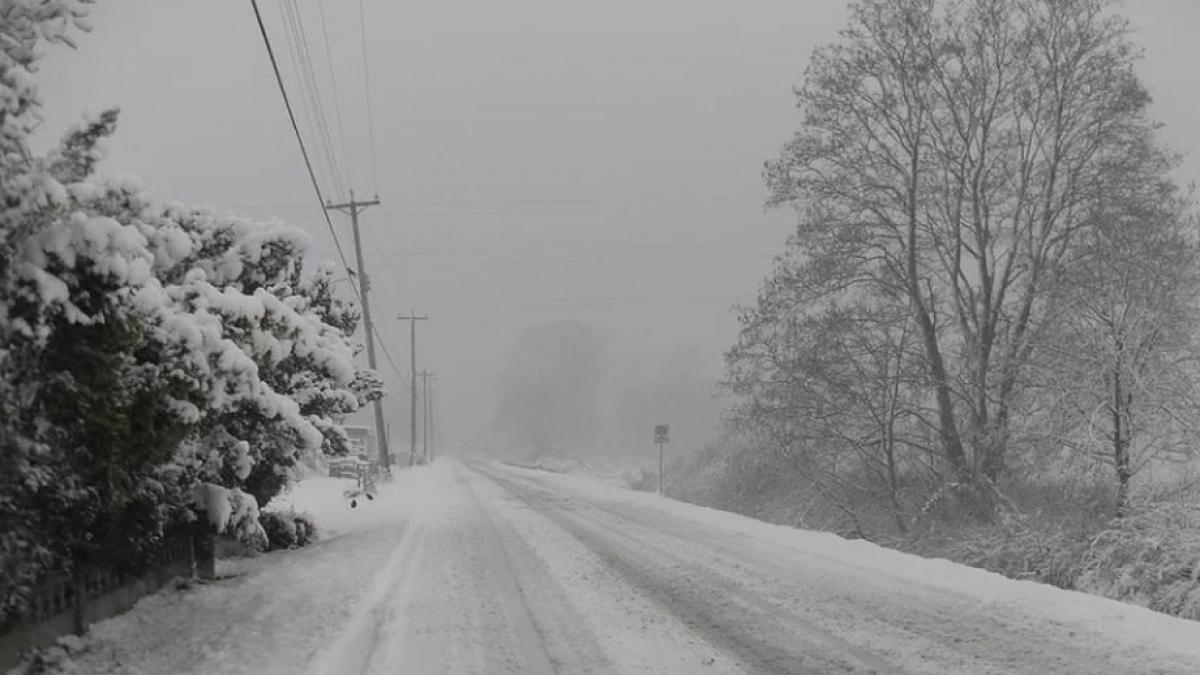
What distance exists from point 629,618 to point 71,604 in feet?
12.9

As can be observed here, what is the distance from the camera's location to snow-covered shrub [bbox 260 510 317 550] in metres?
10.8

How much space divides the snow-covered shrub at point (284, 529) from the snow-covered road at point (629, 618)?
1.25 feet

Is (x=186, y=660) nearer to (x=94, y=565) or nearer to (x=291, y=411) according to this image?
(x=94, y=565)

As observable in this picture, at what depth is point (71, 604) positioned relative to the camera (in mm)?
5973

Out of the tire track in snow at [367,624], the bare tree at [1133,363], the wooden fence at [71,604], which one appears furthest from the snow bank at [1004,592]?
the wooden fence at [71,604]

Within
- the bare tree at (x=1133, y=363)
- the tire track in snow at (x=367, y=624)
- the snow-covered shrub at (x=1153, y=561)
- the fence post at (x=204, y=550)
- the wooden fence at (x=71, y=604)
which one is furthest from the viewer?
the bare tree at (x=1133, y=363)

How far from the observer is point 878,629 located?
634 cm

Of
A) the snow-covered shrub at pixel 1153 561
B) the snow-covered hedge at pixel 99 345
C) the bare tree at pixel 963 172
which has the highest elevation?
the bare tree at pixel 963 172

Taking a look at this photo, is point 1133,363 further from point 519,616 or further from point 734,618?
point 519,616

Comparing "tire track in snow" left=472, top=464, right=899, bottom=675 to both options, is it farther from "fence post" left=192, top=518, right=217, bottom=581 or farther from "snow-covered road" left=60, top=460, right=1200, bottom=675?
"fence post" left=192, top=518, right=217, bottom=581

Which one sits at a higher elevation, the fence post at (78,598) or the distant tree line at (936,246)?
the distant tree line at (936,246)

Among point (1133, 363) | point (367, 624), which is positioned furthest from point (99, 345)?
point (1133, 363)

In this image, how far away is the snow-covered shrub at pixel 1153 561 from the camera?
9.38 m

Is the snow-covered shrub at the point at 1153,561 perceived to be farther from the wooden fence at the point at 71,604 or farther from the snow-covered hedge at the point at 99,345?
the wooden fence at the point at 71,604
